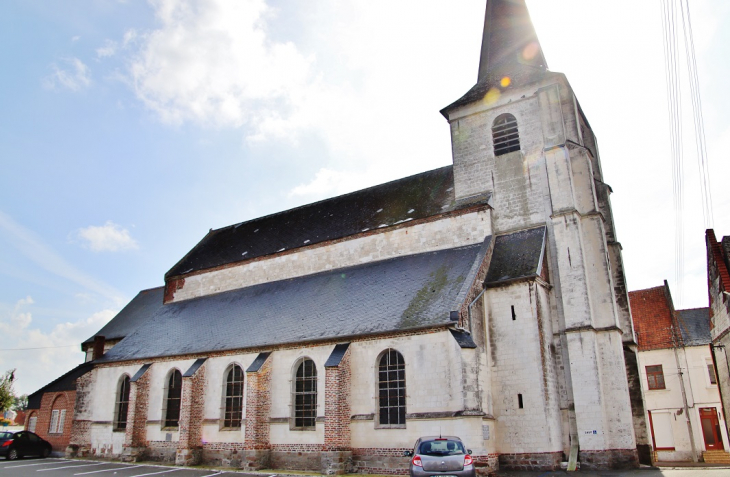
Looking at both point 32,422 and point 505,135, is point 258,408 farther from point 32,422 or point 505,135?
point 32,422

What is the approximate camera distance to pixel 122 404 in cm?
2161

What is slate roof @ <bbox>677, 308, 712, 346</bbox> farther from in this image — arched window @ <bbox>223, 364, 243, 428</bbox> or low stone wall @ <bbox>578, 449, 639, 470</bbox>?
arched window @ <bbox>223, 364, 243, 428</bbox>

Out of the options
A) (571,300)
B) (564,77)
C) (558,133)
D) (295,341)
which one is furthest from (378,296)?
(564,77)

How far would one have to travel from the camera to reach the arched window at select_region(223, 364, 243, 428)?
59.7ft

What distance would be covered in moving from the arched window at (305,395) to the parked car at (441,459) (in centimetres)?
675

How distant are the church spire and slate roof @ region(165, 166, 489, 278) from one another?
4.71m

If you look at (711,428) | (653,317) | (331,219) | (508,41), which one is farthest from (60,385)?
(711,428)

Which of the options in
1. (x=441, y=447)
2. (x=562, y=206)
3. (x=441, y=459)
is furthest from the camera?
(x=562, y=206)

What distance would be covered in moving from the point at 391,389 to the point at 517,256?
19.7 feet

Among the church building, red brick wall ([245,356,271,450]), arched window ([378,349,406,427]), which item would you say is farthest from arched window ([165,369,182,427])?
arched window ([378,349,406,427])

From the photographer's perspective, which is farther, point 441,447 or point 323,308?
point 323,308

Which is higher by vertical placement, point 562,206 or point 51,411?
point 562,206

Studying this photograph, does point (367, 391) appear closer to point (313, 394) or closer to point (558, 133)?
point (313, 394)

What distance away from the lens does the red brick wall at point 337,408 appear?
1481 centimetres
